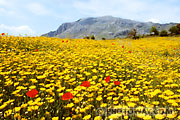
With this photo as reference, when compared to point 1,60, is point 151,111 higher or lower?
lower

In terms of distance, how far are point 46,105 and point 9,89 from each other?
1228 millimetres

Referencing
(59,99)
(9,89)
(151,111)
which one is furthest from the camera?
(9,89)

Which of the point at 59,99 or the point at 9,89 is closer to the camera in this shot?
the point at 59,99

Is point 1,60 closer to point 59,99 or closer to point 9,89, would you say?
point 9,89

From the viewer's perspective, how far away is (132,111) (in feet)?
8.59

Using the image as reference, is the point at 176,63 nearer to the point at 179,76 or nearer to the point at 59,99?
the point at 179,76

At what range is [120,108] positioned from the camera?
→ 8.67 ft

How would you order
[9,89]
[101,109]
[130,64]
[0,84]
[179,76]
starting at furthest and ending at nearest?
[130,64] → [179,76] → [0,84] → [9,89] → [101,109]

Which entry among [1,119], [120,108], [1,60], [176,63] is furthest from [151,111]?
[176,63]

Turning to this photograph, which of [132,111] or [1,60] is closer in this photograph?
[132,111]

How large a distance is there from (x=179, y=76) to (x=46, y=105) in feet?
13.9

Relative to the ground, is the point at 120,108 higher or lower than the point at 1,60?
lower

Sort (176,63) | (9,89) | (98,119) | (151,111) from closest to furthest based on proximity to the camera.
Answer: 1. (98,119)
2. (151,111)
3. (9,89)
4. (176,63)

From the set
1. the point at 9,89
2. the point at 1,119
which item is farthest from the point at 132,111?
the point at 9,89
